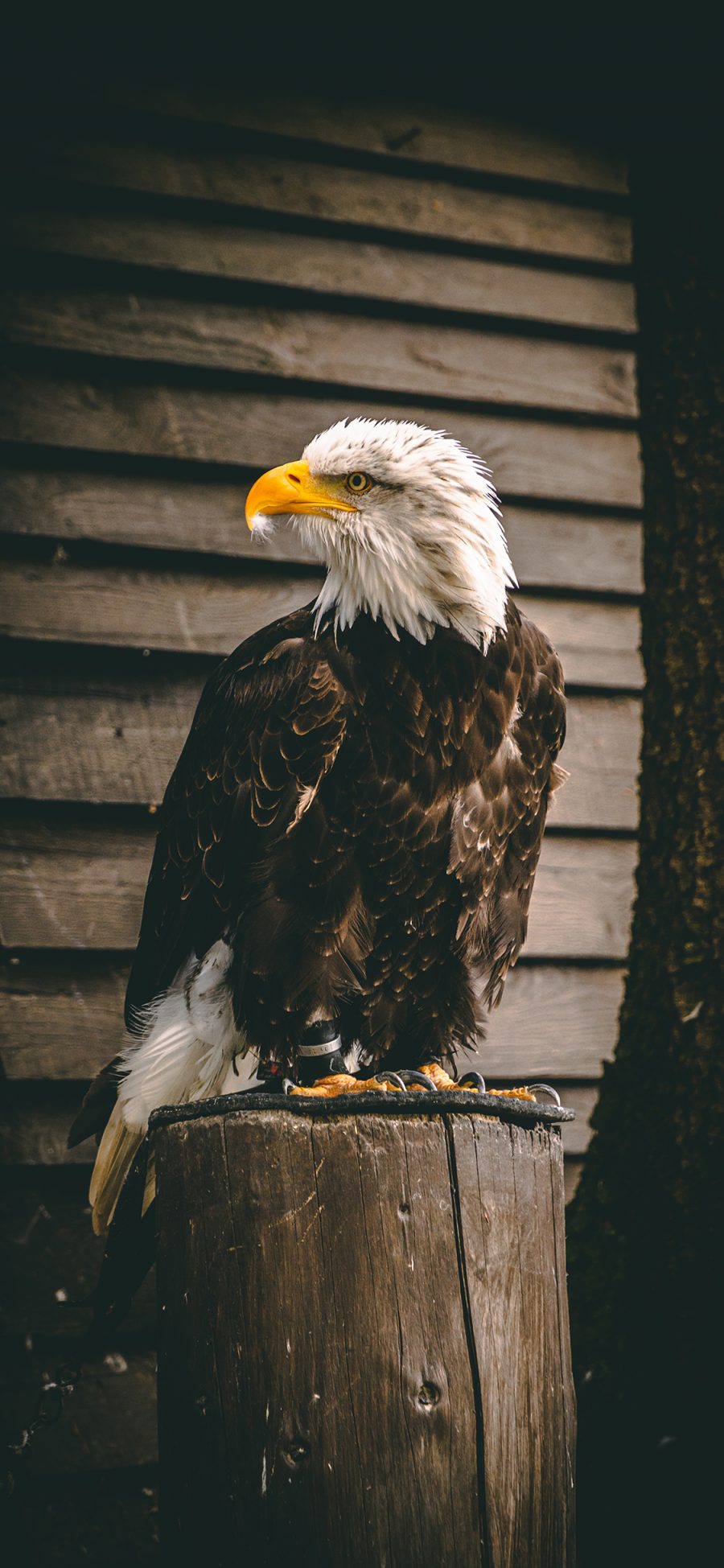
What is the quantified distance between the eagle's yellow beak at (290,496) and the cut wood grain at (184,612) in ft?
1.87

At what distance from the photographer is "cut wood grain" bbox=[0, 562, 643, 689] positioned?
299 cm

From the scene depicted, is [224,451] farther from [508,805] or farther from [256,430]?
[508,805]

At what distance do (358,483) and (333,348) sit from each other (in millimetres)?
888

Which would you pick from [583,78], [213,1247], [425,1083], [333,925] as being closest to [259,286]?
[583,78]

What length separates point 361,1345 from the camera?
5.06ft

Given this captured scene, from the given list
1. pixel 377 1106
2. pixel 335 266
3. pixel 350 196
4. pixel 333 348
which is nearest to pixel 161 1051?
pixel 377 1106

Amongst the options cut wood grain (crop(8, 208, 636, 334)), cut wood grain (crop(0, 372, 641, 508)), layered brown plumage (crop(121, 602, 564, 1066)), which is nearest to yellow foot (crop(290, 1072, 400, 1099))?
layered brown plumage (crop(121, 602, 564, 1066))

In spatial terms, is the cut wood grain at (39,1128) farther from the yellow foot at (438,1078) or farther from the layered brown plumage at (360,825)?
the yellow foot at (438,1078)

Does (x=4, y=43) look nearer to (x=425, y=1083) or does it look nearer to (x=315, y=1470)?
(x=425, y=1083)

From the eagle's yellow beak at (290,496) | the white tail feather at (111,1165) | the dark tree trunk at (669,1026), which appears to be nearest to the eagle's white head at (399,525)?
the eagle's yellow beak at (290,496)

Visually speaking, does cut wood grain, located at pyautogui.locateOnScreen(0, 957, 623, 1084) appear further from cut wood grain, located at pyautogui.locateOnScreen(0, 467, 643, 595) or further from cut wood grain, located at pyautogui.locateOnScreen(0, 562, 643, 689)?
cut wood grain, located at pyautogui.locateOnScreen(0, 467, 643, 595)

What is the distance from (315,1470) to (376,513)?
5.95ft

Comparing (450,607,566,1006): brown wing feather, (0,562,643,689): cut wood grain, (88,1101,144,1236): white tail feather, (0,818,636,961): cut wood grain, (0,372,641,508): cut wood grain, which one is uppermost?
(0,372,641,508): cut wood grain

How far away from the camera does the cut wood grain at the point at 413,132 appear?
319 centimetres
